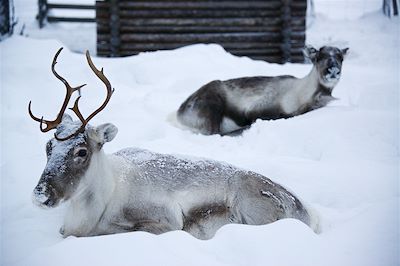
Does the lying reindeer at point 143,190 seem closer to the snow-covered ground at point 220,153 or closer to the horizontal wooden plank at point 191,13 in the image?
the snow-covered ground at point 220,153

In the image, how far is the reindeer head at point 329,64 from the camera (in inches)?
240

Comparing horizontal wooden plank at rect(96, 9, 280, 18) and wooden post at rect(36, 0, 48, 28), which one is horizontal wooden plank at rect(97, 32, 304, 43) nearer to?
horizontal wooden plank at rect(96, 9, 280, 18)

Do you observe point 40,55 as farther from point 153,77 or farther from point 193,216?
point 193,216

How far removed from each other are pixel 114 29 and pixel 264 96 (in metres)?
4.86

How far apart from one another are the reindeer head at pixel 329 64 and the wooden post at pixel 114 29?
4981 mm

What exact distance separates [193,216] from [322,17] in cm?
1575

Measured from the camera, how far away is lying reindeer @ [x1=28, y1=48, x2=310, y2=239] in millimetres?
2902

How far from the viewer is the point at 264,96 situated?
20.7 feet

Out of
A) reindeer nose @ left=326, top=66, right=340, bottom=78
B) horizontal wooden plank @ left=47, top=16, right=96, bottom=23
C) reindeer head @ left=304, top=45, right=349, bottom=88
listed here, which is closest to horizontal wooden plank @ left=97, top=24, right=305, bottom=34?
reindeer head @ left=304, top=45, right=349, bottom=88

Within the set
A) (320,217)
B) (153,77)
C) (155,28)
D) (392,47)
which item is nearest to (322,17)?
(392,47)

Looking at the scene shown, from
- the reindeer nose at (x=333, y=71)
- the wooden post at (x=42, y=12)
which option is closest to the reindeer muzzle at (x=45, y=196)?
the reindeer nose at (x=333, y=71)

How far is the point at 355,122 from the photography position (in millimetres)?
5266

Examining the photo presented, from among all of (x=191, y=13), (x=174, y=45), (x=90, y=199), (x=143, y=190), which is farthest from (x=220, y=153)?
(x=191, y=13)

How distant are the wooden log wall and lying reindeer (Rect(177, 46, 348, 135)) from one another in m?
4.24
